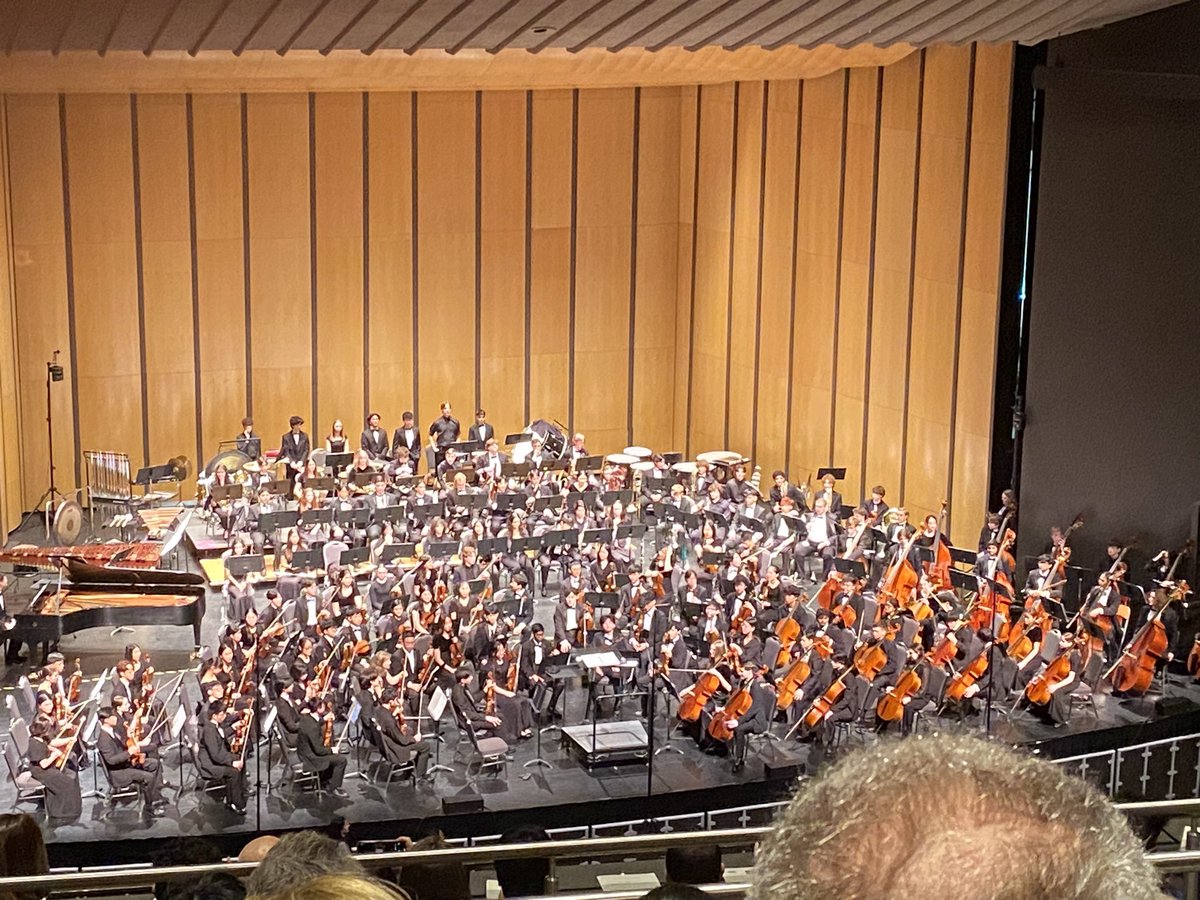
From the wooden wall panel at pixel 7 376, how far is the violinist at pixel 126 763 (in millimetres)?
6154

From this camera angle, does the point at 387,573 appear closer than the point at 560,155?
Yes

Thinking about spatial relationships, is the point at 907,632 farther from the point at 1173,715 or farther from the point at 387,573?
the point at 387,573

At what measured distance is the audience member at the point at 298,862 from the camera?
1.45 metres

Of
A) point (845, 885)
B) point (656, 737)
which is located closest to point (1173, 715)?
point (656, 737)

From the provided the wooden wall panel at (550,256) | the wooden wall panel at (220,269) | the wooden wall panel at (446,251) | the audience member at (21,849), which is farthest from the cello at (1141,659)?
the wooden wall panel at (220,269)

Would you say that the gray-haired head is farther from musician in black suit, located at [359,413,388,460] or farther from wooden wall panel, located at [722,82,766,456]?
wooden wall panel, located at [722,82,766,456]

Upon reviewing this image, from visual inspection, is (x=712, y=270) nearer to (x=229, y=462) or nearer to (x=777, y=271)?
(x=777, y=271)

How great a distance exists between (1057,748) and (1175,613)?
1.46 meters

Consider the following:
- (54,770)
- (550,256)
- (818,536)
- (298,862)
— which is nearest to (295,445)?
(550,256)

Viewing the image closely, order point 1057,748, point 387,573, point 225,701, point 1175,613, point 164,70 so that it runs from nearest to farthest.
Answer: point 225,701 < point 1057,748 < point 1175,613 < point 387,573 < point 164,70

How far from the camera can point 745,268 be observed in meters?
17.4

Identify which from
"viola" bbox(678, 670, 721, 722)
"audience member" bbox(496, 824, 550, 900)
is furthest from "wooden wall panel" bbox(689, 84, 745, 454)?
"audience member" bbox(496, 824, 550, 900)

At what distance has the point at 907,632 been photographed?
35.2 feet

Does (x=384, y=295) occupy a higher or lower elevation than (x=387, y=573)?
higher
